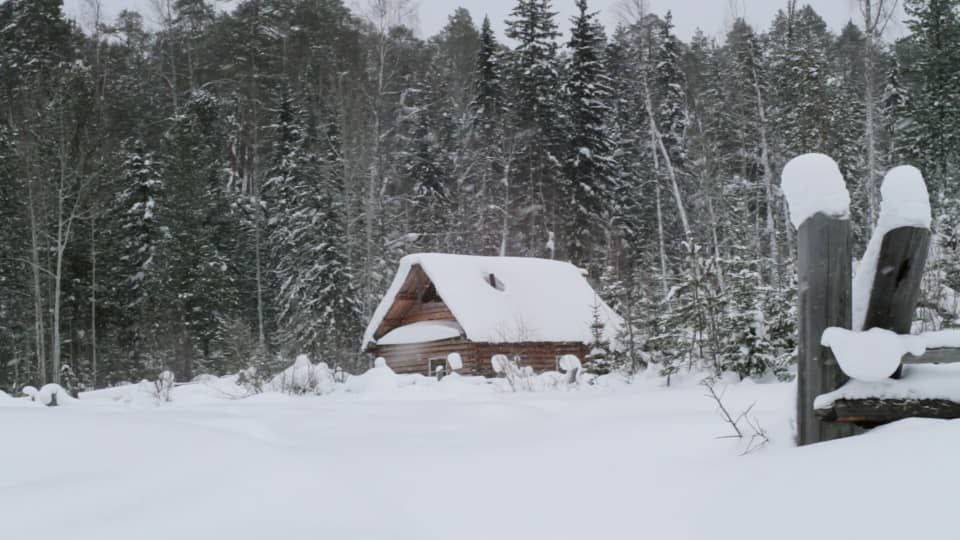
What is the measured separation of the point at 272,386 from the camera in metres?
14.9

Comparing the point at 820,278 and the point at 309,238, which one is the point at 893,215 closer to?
the point at 820,278

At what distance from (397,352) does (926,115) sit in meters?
25.0

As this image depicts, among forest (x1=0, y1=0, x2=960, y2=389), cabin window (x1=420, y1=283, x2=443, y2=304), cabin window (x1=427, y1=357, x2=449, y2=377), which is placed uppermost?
forest (x1=0, y1=0, x2=960, y2=389)

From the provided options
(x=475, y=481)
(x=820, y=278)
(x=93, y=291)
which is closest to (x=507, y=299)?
(x=93, y=291)

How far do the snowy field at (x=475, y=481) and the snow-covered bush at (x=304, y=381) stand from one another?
24.1ft

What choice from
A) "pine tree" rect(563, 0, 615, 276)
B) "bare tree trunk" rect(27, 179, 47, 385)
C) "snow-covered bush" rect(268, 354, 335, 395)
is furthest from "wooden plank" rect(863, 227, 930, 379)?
"pine tree" rect(563, 0, 615, 276)

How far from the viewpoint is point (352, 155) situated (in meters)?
31.0

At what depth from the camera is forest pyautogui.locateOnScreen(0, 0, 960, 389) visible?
87.7ft

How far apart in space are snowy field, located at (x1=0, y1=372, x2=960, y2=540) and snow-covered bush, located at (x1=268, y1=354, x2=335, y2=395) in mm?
7347

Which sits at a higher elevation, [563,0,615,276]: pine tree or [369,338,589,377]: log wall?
[563,0,615,276]: pine tree

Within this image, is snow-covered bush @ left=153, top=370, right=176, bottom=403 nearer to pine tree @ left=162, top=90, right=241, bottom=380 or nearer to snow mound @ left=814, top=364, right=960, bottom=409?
snow mound @ left=814, top=364, right=960, bottom=409

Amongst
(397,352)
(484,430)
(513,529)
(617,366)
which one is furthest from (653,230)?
(513,529)

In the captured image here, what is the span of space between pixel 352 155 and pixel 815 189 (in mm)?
28813

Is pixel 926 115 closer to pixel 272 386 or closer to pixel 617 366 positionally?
pixel 617 366
